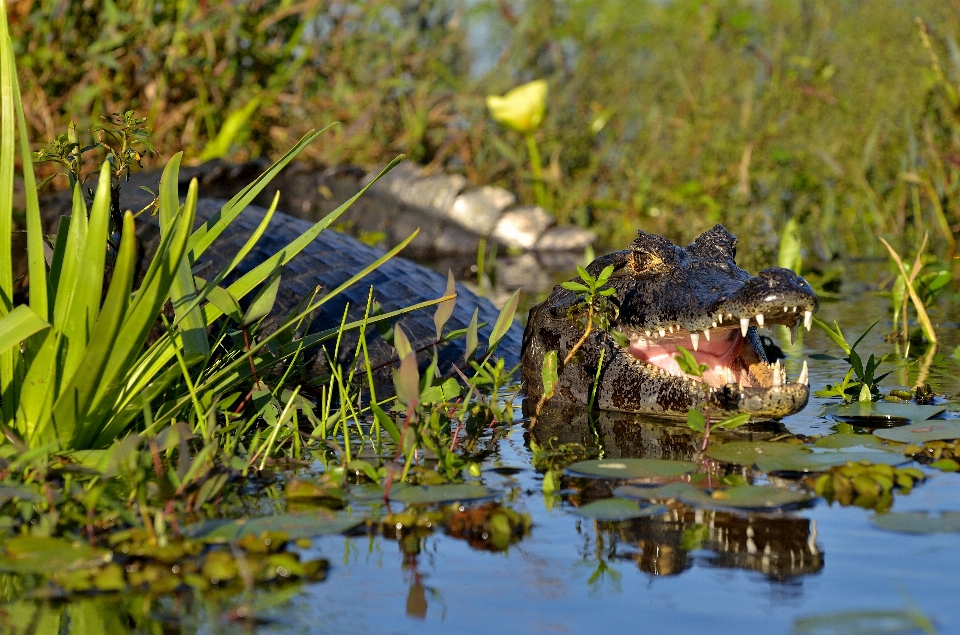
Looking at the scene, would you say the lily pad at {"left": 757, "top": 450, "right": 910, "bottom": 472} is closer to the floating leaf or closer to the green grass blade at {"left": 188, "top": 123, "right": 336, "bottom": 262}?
the floating leaf

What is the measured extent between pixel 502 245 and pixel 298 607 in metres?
7.68

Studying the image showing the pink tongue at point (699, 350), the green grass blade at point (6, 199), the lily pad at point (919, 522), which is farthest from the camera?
the pink tongue at point (699, 350)

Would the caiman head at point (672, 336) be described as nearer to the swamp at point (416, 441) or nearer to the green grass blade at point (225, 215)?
the swamp at point (416, 441)

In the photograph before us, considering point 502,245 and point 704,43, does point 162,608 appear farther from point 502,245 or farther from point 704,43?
point 704,43

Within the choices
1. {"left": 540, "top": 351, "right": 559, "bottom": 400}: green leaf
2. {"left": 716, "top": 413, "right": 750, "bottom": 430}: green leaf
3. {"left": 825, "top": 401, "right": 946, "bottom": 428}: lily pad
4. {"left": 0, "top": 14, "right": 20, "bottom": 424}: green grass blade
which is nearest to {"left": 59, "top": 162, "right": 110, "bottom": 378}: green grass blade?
{"left": 0, "top": 14, "right": 20, "bottom": 424}: green grass blade

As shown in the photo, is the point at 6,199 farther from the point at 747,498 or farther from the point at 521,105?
the point at 521,105

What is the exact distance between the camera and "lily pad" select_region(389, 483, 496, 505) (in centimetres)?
254

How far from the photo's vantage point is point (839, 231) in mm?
9742

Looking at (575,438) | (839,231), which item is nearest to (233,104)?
(839,231)

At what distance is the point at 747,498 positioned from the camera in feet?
8.24

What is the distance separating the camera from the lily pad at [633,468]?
Answer: 9.18ft

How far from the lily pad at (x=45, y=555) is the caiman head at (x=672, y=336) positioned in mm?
1730


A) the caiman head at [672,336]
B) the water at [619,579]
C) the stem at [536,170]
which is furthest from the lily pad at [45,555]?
the stem at [536,170]

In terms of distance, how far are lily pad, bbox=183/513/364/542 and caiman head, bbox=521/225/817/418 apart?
4.23ft
